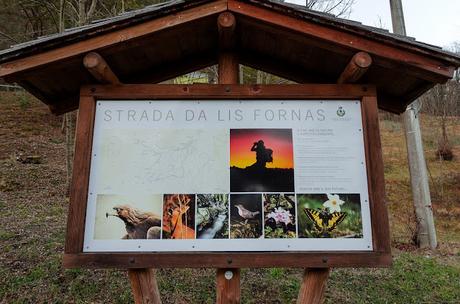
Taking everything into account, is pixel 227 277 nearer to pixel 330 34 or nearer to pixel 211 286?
pixel 330 34

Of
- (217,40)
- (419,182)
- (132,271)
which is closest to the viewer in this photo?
(132,271)

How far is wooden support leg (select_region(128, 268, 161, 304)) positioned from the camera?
7.73 feet

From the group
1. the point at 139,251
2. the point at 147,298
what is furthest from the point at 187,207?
the point at 147,298

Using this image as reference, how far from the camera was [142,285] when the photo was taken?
7.83 ft

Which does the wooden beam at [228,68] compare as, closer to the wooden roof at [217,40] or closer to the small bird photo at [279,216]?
the wooden roof at [217,40]

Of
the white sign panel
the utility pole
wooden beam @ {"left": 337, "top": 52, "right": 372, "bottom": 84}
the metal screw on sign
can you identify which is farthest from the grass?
wooden beam @ {"left": 337, "top": 52, "right": 372, "bottom": 84}

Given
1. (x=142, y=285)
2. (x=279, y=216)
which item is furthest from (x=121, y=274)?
(x=279, y=216)

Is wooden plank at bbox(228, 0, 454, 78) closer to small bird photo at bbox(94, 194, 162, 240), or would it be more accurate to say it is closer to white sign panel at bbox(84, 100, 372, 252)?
white sign panel at bbox(84, 100, 372, 252)

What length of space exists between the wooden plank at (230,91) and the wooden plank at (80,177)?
0.50 ft

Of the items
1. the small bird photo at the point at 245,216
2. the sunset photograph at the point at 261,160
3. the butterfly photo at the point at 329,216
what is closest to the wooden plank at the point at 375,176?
the butterfly photo at the point at 329,216

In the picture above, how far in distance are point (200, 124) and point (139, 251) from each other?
96 cm

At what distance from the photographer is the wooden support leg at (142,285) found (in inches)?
92.8

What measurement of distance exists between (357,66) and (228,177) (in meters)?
1.17

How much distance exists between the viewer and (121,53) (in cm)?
244
